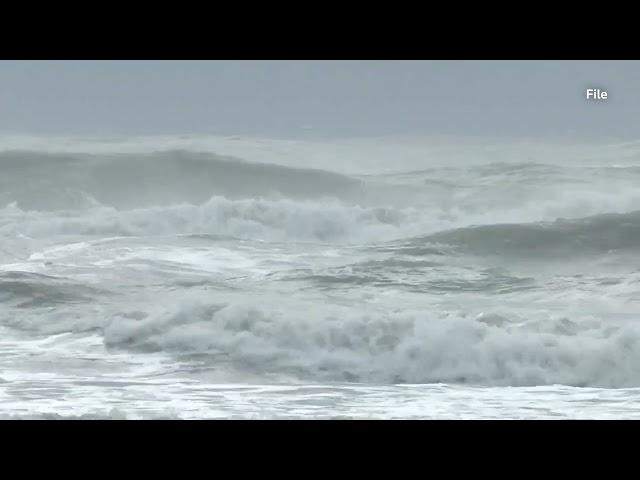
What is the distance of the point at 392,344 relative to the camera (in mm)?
7930

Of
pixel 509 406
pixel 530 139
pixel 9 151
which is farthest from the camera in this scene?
pixel 530 139

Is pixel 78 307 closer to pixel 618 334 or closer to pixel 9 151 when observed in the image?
pixel 618 334

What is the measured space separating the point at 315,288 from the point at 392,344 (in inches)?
111

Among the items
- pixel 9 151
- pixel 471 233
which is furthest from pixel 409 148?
pixel 471 233

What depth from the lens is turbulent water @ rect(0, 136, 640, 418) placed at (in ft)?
22.1

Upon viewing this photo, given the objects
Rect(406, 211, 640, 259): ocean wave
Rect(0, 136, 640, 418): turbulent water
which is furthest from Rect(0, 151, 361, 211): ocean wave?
Rect(406, 211, 640, 259): ocean wave

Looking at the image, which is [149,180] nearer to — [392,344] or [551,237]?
[551,237]

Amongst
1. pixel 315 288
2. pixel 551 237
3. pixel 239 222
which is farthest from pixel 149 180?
pixel 315 288

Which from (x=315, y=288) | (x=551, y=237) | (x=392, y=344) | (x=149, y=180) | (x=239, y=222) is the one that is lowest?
(x=392, y=344)

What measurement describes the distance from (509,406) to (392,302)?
380cm

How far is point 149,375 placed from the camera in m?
7.17

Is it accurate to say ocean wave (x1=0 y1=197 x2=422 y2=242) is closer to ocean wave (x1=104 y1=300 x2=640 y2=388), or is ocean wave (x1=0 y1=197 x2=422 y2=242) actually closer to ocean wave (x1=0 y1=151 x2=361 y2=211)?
ocean wave (x1=0 y1=151 x2=361 y2=211)
